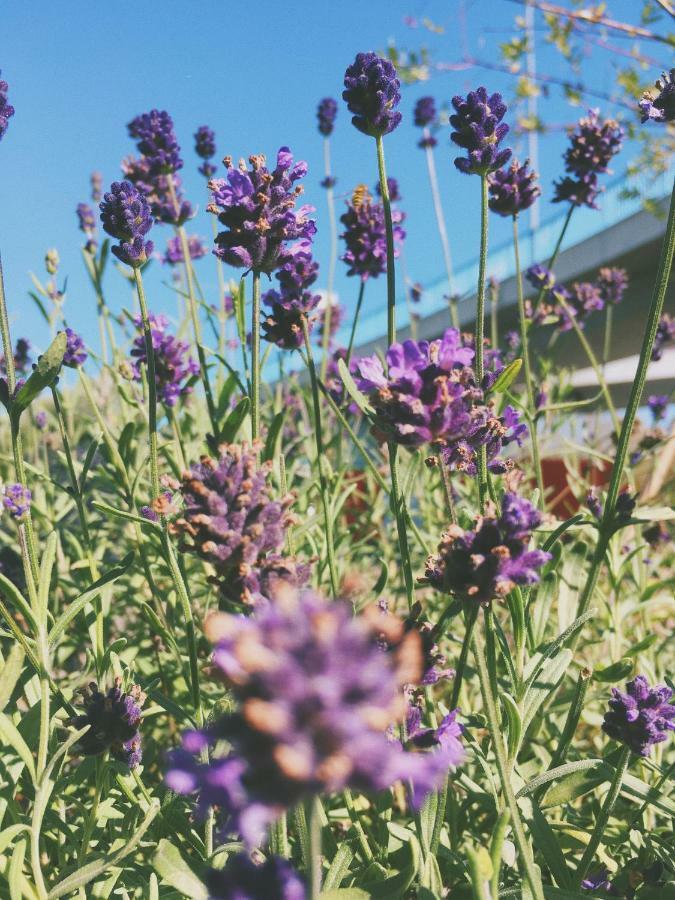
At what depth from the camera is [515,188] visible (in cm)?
254

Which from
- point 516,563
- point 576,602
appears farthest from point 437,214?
point 516,563

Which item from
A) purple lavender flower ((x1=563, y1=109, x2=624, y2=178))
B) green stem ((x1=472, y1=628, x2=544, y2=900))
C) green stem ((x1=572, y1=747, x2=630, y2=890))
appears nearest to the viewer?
green stem ((x1=472, y1=628, x2=544, y2=900))

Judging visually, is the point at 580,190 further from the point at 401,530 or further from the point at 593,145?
the point at 401,530

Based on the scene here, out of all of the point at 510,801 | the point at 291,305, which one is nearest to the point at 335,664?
the point at 510,801

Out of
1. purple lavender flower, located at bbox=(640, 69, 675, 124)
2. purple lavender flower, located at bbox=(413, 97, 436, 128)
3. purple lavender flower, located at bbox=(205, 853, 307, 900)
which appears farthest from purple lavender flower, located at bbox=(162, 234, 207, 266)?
purple lavender flower, located at bbox=(205, 853, 307, 900)

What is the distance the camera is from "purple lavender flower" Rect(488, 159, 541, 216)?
A: 254 cm

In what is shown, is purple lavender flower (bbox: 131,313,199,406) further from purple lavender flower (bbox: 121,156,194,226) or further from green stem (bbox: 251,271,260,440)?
green stem (bbox: 251,271,260,440)

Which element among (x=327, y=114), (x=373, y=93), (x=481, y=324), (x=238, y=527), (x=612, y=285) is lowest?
(x=238, y=527)

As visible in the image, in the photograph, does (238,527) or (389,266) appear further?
(389,266)

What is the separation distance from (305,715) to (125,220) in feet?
5.09

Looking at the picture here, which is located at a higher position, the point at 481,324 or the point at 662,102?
the point at 662,102

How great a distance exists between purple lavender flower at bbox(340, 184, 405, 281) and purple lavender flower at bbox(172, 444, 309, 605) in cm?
161

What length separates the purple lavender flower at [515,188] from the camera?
2.54 meters

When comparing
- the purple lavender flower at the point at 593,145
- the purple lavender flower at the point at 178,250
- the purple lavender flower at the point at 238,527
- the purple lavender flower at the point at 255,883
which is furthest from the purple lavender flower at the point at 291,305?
the purple lavender flower at the point at 178,250
